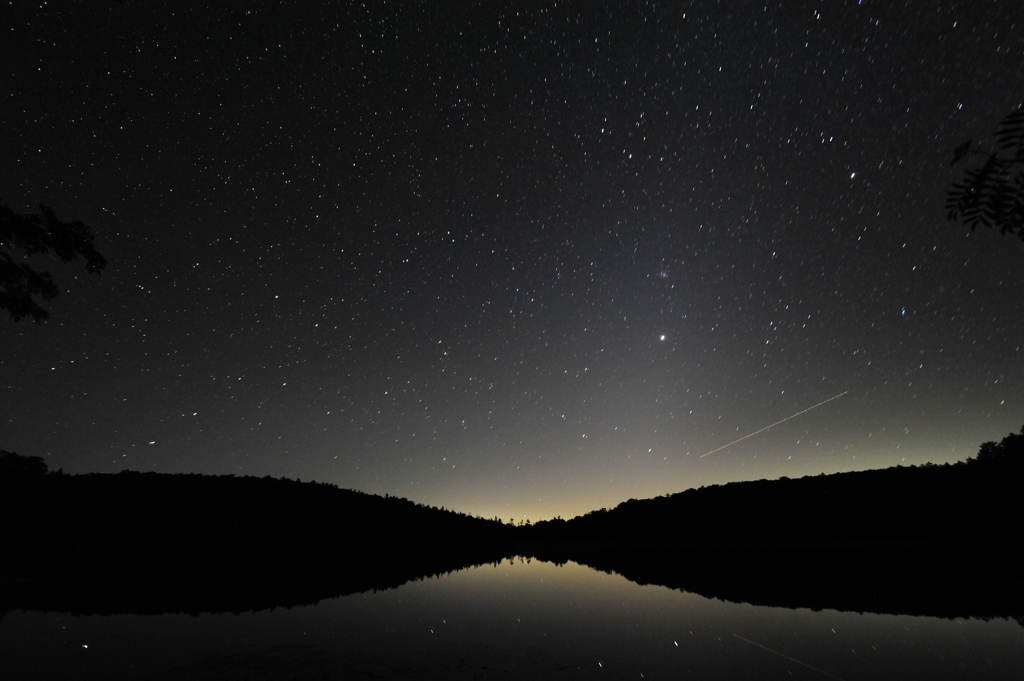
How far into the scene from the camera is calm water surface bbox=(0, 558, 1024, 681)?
27.1 ft

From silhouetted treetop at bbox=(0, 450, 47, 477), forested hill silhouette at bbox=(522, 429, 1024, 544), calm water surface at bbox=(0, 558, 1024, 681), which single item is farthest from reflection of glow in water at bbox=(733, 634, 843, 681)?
silhouetted treetop at bbox=(0, 450, 47, 477)

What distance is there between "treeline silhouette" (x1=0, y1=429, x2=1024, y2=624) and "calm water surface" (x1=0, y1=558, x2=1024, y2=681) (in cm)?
274

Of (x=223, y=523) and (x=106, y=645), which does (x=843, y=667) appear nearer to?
(x=106, y=645)

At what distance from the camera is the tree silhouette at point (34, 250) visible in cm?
671

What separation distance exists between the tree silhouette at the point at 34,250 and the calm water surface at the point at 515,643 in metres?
6.12

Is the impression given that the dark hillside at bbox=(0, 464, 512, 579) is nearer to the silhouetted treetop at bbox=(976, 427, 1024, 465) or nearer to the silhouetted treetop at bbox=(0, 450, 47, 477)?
the silhouetted treetop at bbox=(0, 450, 47, 477)

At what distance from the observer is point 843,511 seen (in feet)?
165

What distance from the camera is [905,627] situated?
11.3 metres

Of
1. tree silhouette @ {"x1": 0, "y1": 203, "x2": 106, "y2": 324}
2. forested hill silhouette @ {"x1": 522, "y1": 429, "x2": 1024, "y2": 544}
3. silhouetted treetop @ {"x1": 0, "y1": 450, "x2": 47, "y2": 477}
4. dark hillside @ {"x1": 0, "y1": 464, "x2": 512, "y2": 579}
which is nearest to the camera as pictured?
tree silhouette @ {"x1": 0, "y1": 203, "x2": 106, "y2": 324}

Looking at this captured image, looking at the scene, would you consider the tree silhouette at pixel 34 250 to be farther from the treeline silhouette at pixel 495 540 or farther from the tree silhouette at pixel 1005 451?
the tree silhouette at pixel 1005 451

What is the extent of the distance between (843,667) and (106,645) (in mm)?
14140

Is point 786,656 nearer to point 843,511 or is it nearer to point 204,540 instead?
point 204,540

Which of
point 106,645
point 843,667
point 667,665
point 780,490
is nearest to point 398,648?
point 667,665

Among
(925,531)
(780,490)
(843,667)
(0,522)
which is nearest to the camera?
(843,667)
